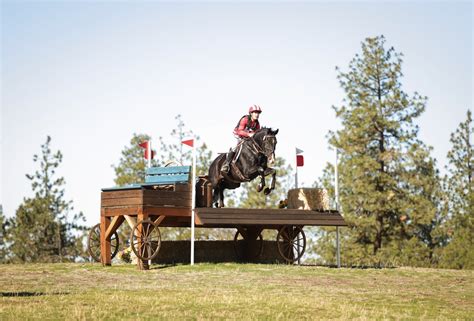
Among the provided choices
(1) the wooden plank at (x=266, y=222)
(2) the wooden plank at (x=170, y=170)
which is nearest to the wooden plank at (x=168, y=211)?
(1) the wooden plank at (x=266, y=222)

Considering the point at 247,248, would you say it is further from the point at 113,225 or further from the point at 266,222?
the point at 113,225

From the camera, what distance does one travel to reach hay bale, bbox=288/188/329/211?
2548 cm

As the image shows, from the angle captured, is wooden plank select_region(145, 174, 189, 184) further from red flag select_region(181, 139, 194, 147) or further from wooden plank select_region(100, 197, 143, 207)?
wooden plank select_region(100, 197, 143, 207)

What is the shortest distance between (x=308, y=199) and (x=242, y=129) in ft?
11.0

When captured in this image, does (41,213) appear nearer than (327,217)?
No

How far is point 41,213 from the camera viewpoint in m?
48.5

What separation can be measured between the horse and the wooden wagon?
2.23 feet

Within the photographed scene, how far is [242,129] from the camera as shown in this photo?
2433 centimetres

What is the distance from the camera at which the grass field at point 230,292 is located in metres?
14.5

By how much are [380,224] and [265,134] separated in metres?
18.7

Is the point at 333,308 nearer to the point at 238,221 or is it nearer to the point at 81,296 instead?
the point at 81,296

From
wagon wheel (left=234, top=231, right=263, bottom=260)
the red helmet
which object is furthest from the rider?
wagon wheel (left=234, top=231, right=263, bottom=260)

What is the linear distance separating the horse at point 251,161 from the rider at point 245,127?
161mm

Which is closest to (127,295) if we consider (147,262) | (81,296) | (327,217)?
(81,296)
